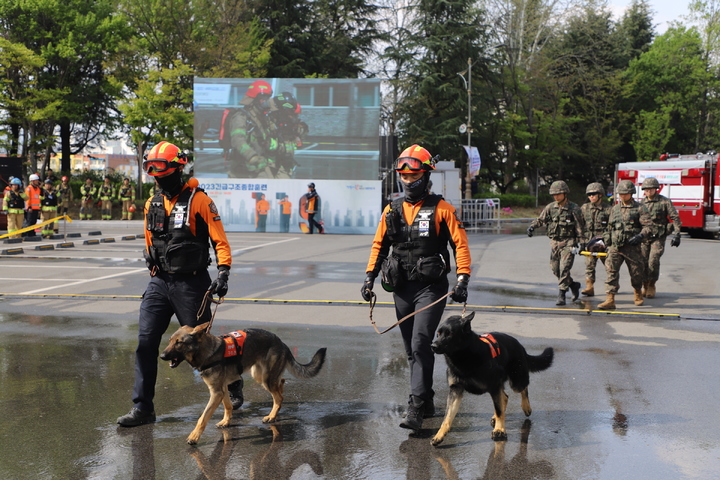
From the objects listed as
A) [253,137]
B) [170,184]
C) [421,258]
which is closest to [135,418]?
[170,184]

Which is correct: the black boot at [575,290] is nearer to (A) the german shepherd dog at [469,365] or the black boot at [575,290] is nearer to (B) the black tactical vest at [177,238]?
(A) the german shepherd dog at [469,365]

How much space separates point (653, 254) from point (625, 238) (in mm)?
1312

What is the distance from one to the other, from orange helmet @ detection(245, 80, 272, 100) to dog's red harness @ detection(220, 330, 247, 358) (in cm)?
2237

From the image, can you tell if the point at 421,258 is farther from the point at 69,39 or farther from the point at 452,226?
the point at 69,39

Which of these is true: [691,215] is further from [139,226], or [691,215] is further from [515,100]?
[515,100]

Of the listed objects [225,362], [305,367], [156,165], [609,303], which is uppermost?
[156,165]

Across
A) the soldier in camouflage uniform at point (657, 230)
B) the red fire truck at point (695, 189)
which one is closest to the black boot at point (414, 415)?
the soldier in camouflage uniform at point (657, 230)

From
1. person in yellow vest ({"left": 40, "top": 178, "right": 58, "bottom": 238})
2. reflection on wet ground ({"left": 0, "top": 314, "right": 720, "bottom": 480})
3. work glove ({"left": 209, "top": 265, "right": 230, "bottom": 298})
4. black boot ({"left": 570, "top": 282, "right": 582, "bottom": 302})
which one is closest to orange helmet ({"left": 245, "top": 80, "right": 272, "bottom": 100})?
person in yellow vest ({"left": 40, "top": 178, "right": 58, "bottom": 238})

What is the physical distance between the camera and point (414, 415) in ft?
16.5

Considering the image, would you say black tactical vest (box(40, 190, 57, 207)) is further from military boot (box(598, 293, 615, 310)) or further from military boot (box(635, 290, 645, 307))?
military boot (box(635, 290, 645, 307))

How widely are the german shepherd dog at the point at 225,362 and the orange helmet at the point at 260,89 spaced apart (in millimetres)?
22132

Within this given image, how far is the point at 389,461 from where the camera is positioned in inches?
177

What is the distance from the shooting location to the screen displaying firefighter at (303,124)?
1038 inches

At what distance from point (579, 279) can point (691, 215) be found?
13.3 metres
